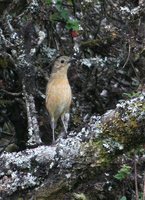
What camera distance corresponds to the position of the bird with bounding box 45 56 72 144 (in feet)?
18.1

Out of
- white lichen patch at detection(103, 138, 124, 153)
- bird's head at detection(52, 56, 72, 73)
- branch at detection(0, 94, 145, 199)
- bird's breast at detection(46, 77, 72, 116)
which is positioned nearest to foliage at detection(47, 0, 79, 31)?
bird's head at detection(52, 56, 72, 73)

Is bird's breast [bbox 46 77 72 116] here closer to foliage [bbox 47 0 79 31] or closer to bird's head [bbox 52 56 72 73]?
bird's head [bbox 52 56 72 73]

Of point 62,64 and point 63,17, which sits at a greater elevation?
point 63,17

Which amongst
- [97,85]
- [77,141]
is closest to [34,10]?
[97,85]

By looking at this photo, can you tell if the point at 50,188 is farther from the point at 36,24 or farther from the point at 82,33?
the point at 82,33

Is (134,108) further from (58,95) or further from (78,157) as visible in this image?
(58,95)

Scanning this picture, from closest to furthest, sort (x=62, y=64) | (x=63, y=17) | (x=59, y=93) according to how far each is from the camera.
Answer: (x=63, y=17) → (x=62, y=64) → (x=59, y=93)

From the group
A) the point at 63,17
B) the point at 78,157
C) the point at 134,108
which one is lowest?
the point at 78,157

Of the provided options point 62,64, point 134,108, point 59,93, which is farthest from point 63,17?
point 134,108

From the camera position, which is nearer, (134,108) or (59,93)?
(134,108)

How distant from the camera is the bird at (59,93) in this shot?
18.1ft

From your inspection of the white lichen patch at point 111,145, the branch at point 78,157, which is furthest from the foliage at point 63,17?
the white lichen patch at point 111,145

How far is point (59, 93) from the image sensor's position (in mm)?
5621

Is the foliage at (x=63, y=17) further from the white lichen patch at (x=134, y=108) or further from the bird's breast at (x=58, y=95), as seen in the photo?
the white lichen patch at (x=134, y=108)
